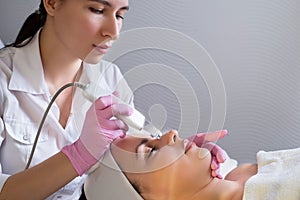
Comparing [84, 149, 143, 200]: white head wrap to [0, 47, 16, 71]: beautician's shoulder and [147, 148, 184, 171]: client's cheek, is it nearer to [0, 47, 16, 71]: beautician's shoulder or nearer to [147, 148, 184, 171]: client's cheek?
[147, 148, 184, 171]: client's cheek

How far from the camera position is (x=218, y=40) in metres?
1.77

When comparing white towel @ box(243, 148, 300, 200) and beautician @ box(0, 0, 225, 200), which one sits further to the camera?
beautician @ box(0, 0, 225, 200)

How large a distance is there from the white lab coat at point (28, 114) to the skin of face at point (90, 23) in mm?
127

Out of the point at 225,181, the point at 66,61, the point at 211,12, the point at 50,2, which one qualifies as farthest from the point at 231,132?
the point at 50,2

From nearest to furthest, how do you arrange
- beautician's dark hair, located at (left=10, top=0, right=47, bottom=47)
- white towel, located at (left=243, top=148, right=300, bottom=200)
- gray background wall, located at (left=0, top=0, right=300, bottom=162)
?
1. white towel, located at (left=243, top=148, right=300, bottom=200)
2. beautician's dark hair, located at (left=10, top=0, right=47, bottom=47)
3. gray background wall, located at (left=0, top=0, right=300, bottom=162)

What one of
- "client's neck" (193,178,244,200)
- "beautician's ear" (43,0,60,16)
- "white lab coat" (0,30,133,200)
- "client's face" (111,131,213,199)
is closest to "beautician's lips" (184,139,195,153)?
"client's face" (111,131,213,199)

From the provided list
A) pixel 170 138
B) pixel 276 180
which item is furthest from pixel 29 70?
pixel 276 180

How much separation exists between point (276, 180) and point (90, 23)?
0.66m

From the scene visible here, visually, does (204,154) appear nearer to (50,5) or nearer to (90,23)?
(90,23)

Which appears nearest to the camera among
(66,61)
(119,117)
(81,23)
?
(119,117)

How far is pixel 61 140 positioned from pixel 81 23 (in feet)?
1.18

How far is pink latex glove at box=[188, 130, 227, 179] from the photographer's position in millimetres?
1196

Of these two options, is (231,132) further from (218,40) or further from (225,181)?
(225,181)

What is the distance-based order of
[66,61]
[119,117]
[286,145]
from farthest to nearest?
[286,145]
[66,61]
[119,117]
